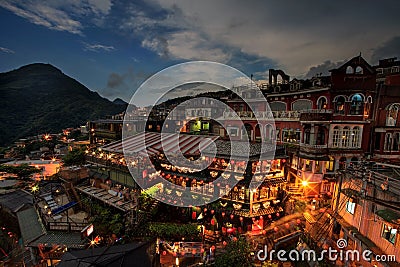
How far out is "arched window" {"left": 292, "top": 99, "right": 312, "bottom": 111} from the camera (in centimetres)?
2173

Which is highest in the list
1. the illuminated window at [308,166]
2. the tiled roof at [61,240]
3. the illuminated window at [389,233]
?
the illuminated window at [308,166]

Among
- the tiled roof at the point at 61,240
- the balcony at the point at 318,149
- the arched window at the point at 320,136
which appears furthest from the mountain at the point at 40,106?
the arched window at the point at 320,136

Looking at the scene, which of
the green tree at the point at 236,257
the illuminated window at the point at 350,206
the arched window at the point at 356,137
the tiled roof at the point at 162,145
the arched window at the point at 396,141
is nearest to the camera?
the green tree at the point at 236,257

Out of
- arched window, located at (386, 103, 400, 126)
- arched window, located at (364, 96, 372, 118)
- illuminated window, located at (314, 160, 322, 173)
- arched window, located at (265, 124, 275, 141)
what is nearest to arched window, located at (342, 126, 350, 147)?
arched window, located at (364, 96, 372, 118)

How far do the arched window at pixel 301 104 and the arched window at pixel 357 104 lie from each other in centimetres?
385

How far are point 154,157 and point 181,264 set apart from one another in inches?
402

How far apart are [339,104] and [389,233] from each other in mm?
13724

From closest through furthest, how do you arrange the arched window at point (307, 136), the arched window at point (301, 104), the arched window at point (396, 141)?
the arched window at point (396, 141) < the arched window at point (307, 136) < the arched window at point (301, 104)

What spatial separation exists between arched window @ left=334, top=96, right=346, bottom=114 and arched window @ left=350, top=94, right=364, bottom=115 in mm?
803

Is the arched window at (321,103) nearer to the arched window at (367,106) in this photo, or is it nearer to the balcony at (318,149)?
the arched window at (367,106)

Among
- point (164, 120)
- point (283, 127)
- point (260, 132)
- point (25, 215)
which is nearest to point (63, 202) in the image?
point (25, 215)

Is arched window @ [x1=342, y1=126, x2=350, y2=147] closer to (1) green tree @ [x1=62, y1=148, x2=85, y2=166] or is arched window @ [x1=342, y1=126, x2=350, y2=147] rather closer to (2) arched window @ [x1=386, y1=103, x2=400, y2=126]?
(2) arched window @ [x1=386, y1=103, x2=400, y2=126]

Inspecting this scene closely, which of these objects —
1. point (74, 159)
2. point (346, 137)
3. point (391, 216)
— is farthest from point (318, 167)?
point (74, 159)

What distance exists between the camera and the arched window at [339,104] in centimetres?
1902
